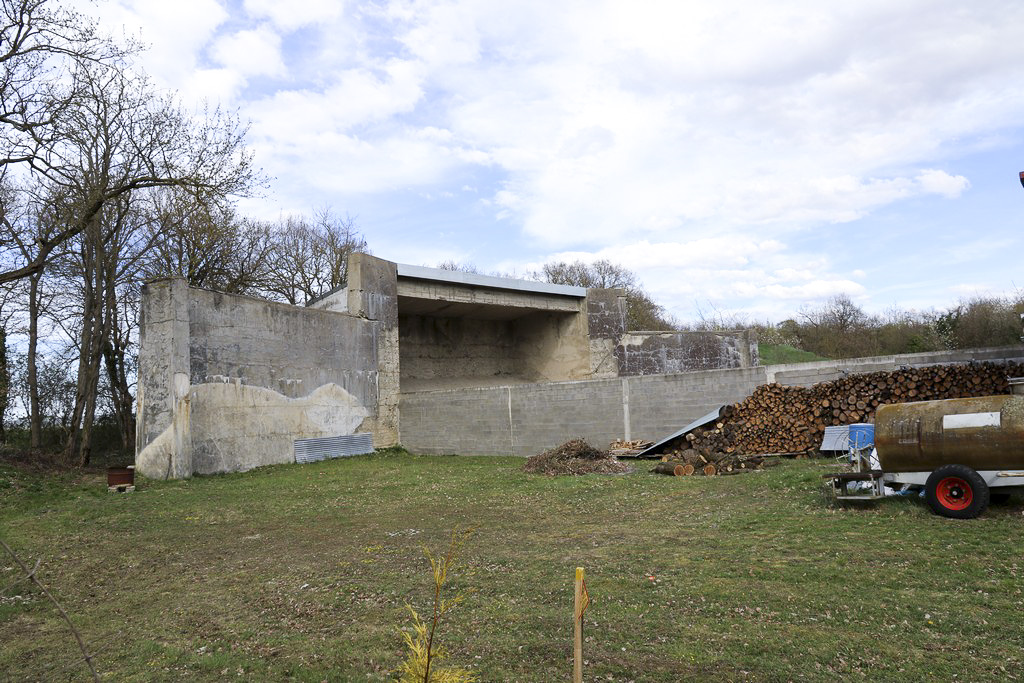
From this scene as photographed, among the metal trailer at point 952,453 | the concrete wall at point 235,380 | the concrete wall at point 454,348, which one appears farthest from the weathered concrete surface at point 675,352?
the metal trailer at point 952,453

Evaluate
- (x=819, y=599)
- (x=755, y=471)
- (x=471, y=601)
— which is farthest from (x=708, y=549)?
(x=755, y=471)

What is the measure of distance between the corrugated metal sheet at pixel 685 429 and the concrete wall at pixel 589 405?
1.53ft

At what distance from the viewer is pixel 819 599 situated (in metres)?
5.41

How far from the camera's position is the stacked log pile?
13156 mm

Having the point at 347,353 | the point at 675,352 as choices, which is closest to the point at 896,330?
the point at 675,352

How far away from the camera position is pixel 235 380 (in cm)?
1585

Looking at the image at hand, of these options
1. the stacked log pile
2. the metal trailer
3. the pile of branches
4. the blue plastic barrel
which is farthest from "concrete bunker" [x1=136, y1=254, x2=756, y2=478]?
the metal trailer

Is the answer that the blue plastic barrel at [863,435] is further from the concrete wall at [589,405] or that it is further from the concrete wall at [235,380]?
the concrete wall at [235,380]

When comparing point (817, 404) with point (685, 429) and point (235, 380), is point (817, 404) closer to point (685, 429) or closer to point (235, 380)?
point (685, 429)

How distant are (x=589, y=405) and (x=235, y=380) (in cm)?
860

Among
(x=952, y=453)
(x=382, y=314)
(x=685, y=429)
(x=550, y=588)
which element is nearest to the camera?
(x=550, y=588)

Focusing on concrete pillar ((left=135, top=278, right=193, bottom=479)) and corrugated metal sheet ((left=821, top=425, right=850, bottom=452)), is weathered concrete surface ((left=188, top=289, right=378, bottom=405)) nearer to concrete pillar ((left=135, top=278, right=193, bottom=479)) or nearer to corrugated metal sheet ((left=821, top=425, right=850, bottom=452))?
concrete pillar ((left=135, top=278, right=193, bottom=479))

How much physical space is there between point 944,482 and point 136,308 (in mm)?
26058

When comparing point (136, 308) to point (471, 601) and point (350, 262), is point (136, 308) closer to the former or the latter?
point (350, 262)
